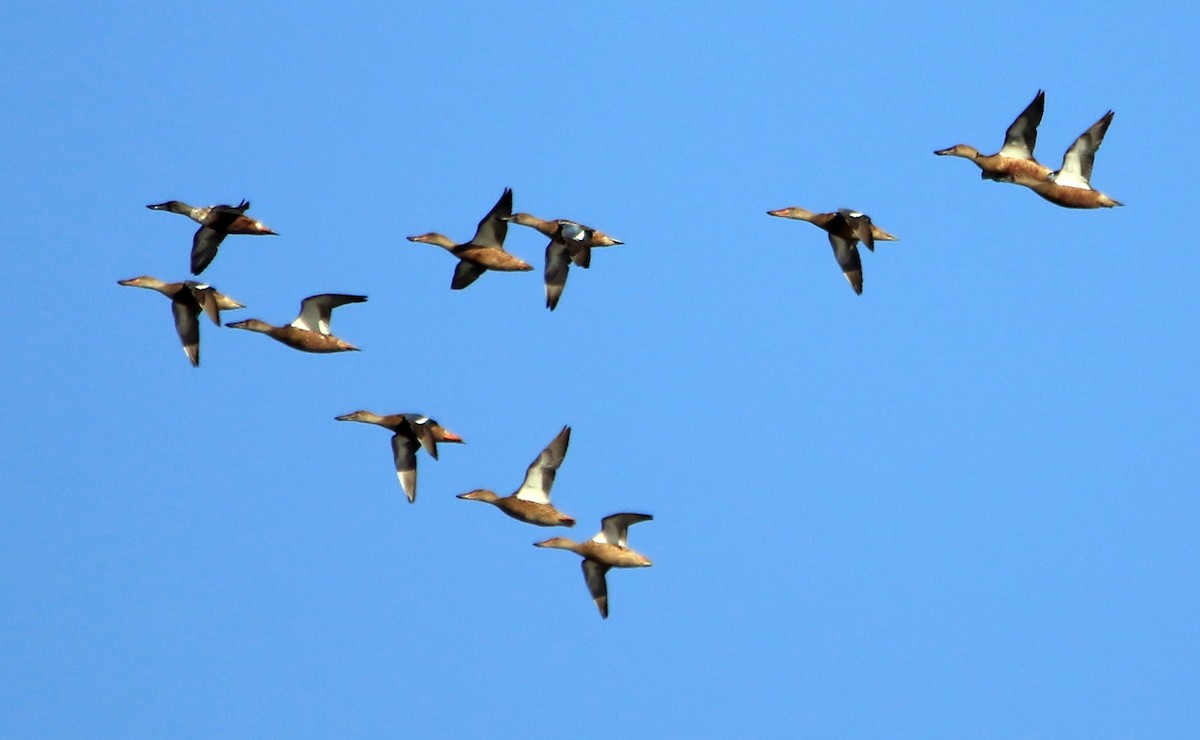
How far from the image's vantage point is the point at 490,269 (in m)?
33.3

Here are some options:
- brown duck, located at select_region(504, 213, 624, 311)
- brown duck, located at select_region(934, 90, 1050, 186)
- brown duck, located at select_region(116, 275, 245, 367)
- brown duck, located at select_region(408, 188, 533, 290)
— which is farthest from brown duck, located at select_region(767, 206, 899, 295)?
brown duck, located at select_region(116, 275, 245, 367)

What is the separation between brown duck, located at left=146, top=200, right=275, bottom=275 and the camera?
3155 centimetres

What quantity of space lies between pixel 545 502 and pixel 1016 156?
8668mm

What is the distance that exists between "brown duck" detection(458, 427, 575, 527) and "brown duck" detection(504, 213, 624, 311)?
240cm

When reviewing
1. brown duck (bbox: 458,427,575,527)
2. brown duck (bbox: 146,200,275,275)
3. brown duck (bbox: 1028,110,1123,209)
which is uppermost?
brown duck (bbox: 1028,110,1123,209)

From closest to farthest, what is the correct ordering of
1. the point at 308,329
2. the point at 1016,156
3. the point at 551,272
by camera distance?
1. the point at 1016,156
2. the point at 308,329
3. the point at 551,272

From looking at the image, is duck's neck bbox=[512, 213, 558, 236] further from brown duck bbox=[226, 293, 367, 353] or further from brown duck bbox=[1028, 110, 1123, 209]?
brown duck bbox=[1028, 110, 1123, 209]

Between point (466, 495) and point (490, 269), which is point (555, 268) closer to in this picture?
point (490, 269)

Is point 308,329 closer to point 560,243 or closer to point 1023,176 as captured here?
point 560,243

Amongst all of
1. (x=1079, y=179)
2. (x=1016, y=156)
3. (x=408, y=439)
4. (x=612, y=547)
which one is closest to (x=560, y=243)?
(x=408, y=439)

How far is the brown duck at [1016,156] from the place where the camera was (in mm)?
31156

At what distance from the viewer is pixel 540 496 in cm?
3177

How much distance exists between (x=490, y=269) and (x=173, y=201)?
5005 millimetres

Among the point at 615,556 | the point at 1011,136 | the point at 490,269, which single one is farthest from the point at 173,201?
the point at 1011,136
